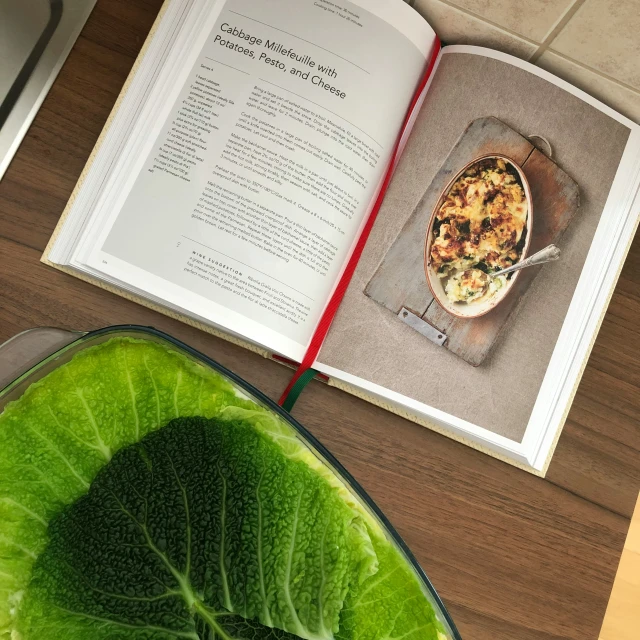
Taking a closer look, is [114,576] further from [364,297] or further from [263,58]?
[263,58]

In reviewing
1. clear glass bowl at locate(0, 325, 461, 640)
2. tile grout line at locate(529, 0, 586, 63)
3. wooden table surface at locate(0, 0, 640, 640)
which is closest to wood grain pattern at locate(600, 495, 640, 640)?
wooden table surface at locate(0, 0, 640, 640)

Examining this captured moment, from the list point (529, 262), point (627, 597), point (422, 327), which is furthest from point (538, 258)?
point (627, 597)

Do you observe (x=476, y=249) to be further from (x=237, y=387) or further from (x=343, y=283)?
(x=237, y=387)

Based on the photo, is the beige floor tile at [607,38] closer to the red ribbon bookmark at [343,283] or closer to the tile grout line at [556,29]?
the tile grout line at [556,29]

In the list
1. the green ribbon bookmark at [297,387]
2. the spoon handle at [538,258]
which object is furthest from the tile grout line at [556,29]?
the green ribbon bookmark at [297,387]

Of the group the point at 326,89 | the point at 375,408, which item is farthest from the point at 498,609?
the point at 326,89

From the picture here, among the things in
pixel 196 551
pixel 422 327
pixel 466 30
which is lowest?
pixel 196 551
